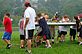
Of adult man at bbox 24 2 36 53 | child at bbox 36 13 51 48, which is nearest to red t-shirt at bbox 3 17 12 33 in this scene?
child at bbox 36 13 51 48

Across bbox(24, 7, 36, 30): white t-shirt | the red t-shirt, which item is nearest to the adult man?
bbox(24, 7, 36, 30): white t-shirt

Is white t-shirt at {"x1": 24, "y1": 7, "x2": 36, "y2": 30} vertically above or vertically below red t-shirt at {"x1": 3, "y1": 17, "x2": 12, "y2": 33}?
above

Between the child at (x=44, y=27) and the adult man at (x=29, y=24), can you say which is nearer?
the adult man at (x=29, y=24)

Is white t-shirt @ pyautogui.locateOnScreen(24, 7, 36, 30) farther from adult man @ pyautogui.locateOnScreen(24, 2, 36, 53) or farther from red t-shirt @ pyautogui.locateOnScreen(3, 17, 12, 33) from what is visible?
red t-shirt @ pyautogui.locateOnScreen(3, 17, 12, 33)

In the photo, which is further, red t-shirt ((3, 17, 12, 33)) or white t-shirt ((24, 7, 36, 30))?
red t-shirt ((3, 17, 12, 33))

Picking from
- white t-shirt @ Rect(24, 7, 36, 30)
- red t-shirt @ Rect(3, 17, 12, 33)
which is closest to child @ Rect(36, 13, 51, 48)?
red t-shirt @ Rect(3, 17, 12, 33)

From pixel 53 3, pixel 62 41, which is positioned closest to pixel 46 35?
pixel 62 41

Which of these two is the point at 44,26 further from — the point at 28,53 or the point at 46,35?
the point at 28,53

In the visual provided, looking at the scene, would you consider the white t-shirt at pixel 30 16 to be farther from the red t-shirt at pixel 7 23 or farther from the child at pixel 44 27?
the red t-shirt at pixel 7 23

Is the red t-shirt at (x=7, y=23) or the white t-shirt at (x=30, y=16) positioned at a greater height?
the white t-shirt at (x=30, y=16)

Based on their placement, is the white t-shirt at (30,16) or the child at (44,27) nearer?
the white t-shirt at (30,16)

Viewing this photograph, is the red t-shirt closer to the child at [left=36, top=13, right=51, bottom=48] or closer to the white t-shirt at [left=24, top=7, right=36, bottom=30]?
the child at [left=36, top=13, right=51, bottom=48]

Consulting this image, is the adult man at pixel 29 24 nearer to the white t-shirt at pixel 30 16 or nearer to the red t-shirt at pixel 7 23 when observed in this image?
A: the white t-shirt at pixel 30 16

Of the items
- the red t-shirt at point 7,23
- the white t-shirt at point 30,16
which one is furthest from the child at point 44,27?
the white t-shirt at point 30,16
